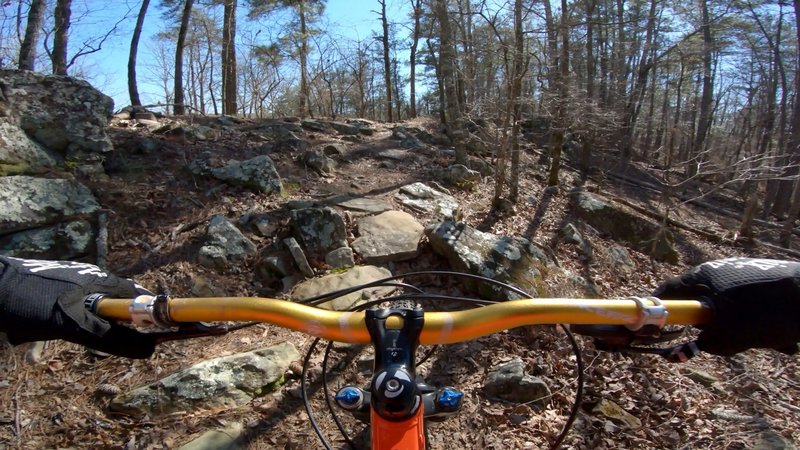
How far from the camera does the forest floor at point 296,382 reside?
3.34 meters

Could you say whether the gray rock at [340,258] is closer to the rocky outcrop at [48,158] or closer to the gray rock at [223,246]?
the gray rock at [223,246]

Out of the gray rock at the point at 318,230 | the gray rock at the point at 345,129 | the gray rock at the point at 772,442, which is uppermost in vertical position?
the gray rock at the point at 345,129

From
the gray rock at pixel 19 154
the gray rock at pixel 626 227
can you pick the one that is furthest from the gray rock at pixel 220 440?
the gray rock at pixel 626 227

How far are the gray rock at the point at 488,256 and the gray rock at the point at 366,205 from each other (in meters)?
1.21

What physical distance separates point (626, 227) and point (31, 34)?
Answer: 37.5ft

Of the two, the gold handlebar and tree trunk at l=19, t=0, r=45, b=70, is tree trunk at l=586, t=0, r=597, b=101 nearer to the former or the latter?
the gold handlebar

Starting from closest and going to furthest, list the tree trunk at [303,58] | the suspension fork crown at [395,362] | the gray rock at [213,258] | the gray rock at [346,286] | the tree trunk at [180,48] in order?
the suspension fork crown at [395,362]
the gray rock at [346,286]
the gray rock at [213,258]
the tree trunk at [180,48]
the tree trunk at [303,58]

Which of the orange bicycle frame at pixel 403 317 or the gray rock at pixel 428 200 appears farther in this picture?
the gray rock at pixel 428 200

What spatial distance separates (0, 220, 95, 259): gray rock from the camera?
4.64 m

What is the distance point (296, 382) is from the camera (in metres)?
3.74

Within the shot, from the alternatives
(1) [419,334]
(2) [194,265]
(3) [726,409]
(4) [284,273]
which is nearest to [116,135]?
(2) [194,265]

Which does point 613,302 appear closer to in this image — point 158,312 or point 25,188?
point 158,312

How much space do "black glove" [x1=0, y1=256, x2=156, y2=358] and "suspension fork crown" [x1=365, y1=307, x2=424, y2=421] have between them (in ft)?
2.73

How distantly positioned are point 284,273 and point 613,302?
4.31 meters
